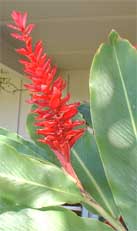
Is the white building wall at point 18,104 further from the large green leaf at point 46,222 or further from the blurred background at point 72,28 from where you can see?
the large green leaf at point 46,222

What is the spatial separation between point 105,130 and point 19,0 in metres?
1.62

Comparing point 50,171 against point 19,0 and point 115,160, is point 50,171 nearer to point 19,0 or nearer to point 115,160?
point 115,160

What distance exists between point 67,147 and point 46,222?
12 cm

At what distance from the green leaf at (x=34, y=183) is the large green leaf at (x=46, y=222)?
0.02 metres

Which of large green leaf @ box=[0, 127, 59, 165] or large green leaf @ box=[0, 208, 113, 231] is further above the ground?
large green leaf @ box=[0, 127, 59, 165]

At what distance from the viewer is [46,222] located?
614 millimetres

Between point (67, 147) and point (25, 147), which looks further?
point (25, 147)

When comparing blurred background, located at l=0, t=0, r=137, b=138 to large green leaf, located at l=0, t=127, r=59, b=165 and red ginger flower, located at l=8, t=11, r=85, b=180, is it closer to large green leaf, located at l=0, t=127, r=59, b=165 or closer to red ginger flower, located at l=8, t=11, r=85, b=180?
large green leaf, located at l=0, t=127, r=59, b=165

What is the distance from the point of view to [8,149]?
0.66 m

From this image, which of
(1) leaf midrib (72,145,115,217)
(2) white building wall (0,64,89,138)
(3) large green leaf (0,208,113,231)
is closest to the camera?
(3) large green leaf (0,208,113,231)

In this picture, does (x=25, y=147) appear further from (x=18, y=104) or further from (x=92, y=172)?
(x=18, y=104)

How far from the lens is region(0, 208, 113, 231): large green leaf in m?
0.60

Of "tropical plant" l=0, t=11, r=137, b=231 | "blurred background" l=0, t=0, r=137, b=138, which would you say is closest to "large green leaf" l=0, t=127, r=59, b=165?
"tropical plant" l=0, t=11, r=137, b=231

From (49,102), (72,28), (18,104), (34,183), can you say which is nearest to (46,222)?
(34,183)
